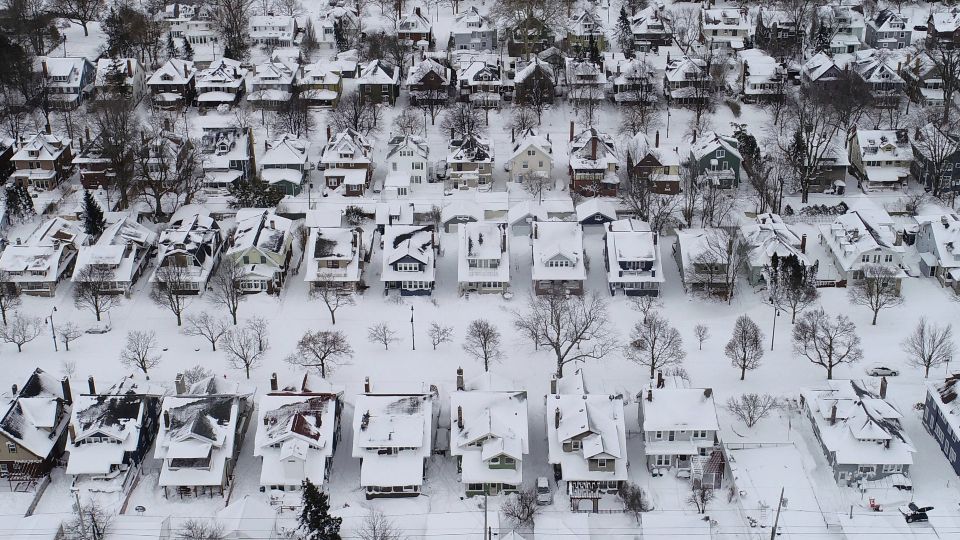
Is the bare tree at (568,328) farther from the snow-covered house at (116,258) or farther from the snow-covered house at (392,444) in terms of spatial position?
the snow-covered house at (116,258)

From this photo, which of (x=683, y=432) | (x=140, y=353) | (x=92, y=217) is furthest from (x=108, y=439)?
(x=683, y=432)

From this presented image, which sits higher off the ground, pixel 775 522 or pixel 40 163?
pixel 40 163

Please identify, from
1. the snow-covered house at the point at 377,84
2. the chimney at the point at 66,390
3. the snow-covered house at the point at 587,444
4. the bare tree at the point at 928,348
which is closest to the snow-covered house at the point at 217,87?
the snow-covered house at the point at 377,84

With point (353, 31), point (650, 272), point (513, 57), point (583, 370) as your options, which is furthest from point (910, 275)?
point (353, 31)

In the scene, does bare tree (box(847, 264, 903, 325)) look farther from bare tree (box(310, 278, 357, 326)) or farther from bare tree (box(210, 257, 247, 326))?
bare tree (box(210, 257, 247, 326))

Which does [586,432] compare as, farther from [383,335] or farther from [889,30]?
[889,30]

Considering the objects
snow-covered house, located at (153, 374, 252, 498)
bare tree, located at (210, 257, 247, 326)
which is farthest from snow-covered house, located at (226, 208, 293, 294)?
snow-covered house, located at (153, 374, 252, 498)
